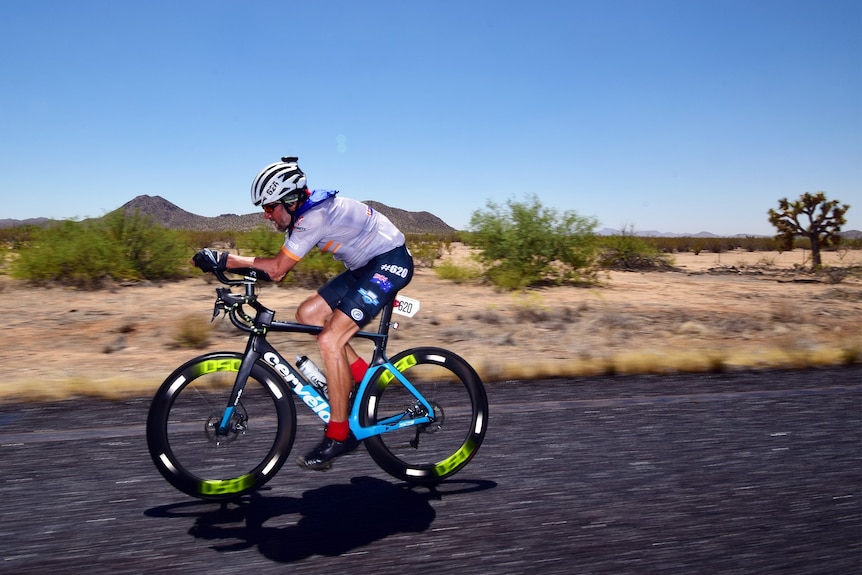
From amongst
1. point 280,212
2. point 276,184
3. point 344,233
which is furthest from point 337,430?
point 276,184

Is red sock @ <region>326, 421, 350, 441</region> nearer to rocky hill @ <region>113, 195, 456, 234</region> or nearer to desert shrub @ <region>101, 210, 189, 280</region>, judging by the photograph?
desert shrub @ <region>101, 210, 189, 280</region>

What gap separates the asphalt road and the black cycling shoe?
14 cm

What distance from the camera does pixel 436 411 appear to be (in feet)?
14.2

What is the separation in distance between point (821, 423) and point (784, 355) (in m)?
3.48

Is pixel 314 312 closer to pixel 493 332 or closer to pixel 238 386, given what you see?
pixel 238 386

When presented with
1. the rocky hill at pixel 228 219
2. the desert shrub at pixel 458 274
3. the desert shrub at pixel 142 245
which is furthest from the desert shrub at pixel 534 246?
the rocky hill at pixel 228 219

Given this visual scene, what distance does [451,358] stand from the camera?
4191mm

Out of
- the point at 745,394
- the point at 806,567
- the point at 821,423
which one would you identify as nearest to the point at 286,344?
the point at 745,394

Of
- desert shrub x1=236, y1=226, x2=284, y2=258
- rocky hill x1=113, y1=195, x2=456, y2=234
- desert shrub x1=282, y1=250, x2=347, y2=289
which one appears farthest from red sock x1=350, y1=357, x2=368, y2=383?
rocky hill x1=113, y1=195, x2=456, y2=234

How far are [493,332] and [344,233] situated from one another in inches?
274

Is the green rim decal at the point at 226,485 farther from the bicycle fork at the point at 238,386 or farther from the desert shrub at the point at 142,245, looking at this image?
the desert shrub at the point at 142,245

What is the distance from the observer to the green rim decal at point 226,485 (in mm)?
3781

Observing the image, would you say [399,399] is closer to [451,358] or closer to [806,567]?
[451,358]

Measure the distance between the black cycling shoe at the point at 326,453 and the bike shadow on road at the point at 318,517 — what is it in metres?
0.15
